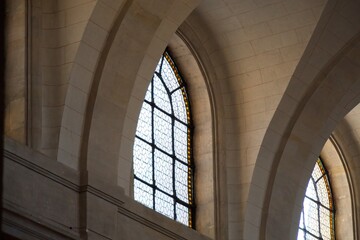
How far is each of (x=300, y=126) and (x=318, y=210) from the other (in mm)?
3955

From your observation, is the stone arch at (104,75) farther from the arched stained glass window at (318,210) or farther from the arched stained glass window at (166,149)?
the arched stained glass window at (318,210)

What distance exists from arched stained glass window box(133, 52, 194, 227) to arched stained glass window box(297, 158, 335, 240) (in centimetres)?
345

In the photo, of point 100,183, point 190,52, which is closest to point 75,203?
point 100,183

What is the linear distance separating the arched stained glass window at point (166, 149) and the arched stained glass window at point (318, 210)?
345 cm

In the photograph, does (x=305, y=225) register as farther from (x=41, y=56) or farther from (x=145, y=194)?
(x=41, y=56)

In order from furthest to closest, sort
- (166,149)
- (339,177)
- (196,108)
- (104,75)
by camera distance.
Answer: (339,177), (196,108), (166,149), (104,75)

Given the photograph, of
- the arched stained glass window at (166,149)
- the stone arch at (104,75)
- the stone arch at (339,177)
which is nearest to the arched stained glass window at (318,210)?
the stone arch at (339,177)

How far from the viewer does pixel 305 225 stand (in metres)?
14.3

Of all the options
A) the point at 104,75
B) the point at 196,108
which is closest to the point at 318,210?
the point at 196,108

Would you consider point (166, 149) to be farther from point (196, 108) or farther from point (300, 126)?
point (300, 126)

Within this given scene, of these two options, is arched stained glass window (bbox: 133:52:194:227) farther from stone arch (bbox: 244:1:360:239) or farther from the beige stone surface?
stone arch (bbox: 244:1:360:239)

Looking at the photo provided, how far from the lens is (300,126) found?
11.4 meters

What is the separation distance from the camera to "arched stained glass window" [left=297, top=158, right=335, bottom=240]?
47.3 ft

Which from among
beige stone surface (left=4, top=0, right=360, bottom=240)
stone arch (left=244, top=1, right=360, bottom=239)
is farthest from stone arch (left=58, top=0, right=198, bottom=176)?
stone arch (left=244, top=1, right=360, bottom=239)
